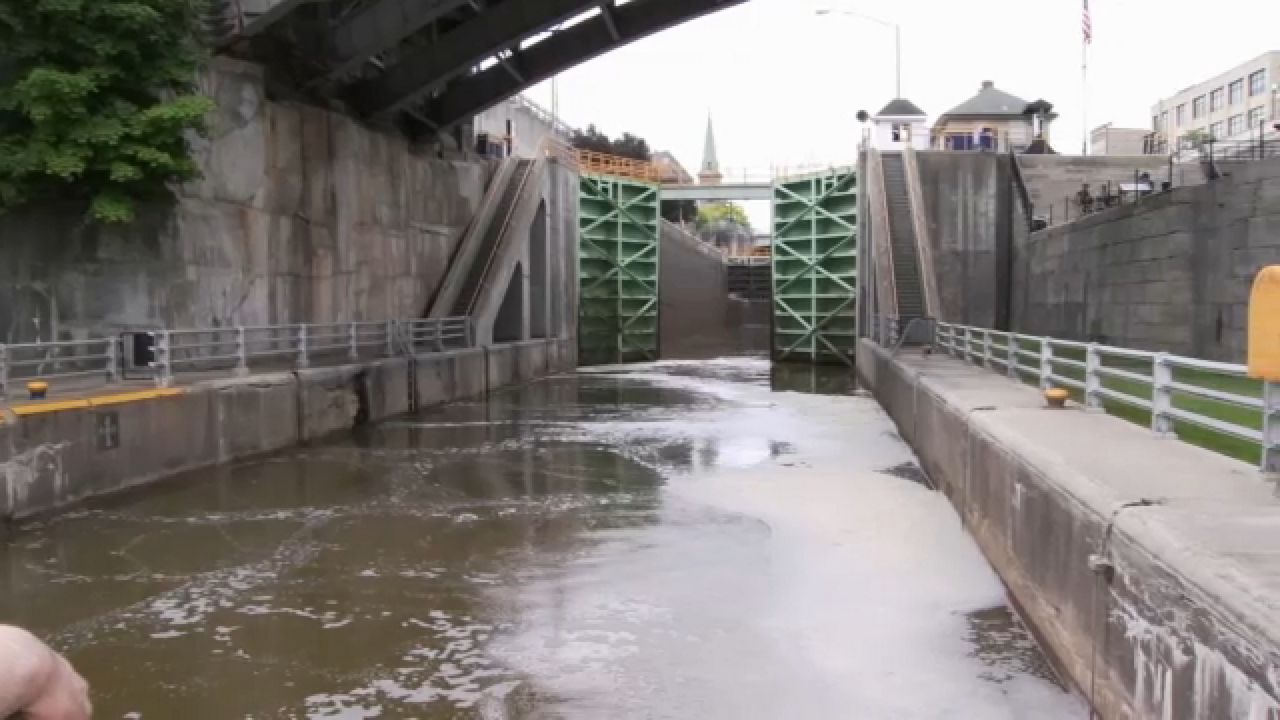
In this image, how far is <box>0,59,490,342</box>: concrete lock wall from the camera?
17078mm

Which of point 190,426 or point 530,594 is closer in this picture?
point 530,594

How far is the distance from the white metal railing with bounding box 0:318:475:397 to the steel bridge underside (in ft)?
18.0

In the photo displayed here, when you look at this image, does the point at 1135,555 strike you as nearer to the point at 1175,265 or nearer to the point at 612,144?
the point at 1175,265

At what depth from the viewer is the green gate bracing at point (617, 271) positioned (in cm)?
3884

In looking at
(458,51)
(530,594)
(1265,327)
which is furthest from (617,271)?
(1265,327)

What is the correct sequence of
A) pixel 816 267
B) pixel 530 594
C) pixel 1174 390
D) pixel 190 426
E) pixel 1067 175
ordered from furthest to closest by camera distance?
1. pixel 816 267
2. pixel 1067 175
3. pixel 190 426
4. pixel 530 594
5. pixel 1174 390

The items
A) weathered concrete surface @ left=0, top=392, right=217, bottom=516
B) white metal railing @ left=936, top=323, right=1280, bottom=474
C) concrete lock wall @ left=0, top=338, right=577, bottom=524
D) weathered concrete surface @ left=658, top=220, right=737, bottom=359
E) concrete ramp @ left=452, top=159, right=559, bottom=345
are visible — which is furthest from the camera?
weathered concrete surface @ left=658, top=220, right=737, bottom=359

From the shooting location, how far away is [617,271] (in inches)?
1569

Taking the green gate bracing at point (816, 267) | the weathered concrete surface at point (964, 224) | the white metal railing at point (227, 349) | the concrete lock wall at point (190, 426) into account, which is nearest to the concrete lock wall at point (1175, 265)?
the weathered concrete surface at point (964, 224)

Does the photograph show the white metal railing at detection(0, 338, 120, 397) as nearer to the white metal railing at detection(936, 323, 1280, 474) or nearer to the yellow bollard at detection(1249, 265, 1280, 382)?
the white metal railing at detection(936, 323, 1280, 474)

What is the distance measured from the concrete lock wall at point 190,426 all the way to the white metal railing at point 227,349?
0.53 m

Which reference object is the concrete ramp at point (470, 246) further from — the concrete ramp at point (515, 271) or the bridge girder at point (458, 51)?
the bridge girder at point (458, 51)

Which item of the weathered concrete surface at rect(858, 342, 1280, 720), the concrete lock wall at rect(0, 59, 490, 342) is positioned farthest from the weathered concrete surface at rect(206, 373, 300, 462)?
the weathered concrete surface at rect(858, 342, 1280, 720)

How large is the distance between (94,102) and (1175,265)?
2009 centimetres
